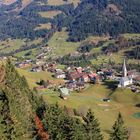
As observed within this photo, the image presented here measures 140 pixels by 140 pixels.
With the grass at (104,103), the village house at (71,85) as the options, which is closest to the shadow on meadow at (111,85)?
the grass at (104,103)

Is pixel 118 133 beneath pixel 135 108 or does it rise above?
above

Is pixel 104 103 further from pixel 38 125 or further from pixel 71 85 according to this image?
pixel 38 125

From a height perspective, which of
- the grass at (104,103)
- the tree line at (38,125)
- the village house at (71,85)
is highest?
the tree line at (38,125)

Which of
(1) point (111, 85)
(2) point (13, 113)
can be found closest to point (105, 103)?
(1) point (111, 85)

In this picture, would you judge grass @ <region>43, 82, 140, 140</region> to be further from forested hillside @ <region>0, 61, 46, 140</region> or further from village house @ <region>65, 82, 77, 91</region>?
forested hillside @ <region>0, 61, 46, 140</region>

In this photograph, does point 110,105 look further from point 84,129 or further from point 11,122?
point 11,122

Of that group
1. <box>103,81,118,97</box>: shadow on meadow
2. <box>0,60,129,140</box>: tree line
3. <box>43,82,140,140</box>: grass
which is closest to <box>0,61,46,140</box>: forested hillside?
<box>0,60,129,140</box>: tree line

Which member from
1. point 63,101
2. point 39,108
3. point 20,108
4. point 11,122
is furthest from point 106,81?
point 11,122

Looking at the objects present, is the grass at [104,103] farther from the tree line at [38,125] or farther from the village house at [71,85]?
the tree line at [38,125]

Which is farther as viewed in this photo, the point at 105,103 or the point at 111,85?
the point at 111,85
